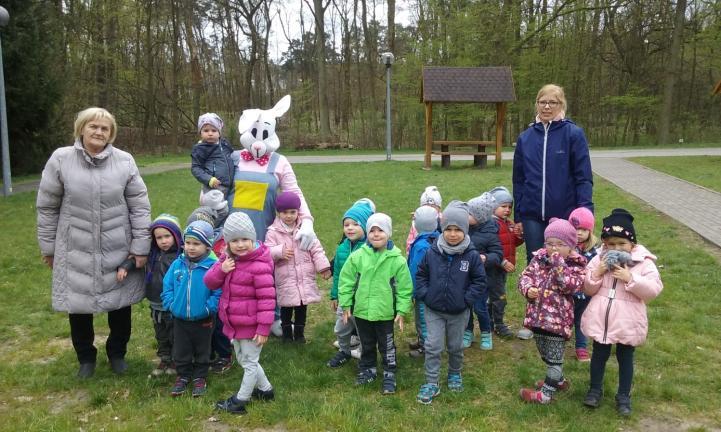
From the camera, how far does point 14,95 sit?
51.1 feet

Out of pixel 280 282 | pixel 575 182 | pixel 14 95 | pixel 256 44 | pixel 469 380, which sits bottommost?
pixel 469 380

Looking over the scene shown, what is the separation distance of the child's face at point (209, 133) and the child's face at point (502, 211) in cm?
257

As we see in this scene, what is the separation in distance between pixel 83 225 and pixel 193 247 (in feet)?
2.60

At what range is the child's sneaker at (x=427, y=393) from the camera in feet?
11.9

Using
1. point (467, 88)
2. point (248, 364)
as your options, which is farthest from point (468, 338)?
point (467, 88)

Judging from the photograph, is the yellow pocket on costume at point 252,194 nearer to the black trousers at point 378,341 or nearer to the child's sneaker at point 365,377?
the black trousers at point 378,341

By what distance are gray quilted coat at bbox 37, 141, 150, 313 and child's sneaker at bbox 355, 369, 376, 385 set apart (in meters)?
1.81

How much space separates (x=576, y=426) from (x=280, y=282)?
241cm

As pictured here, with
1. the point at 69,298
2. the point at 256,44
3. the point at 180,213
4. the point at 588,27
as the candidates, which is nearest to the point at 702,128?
the point at 588,27

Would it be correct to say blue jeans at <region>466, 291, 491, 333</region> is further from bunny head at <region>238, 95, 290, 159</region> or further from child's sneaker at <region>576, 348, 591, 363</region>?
bunny head at <region>238, 95, 290, 159</region>

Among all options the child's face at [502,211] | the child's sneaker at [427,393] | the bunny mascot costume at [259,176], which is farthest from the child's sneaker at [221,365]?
the child's face at [502,211]

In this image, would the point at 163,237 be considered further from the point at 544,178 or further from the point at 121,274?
the point at 544,178

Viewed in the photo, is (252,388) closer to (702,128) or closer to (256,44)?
(256,44)

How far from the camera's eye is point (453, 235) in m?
3.63
